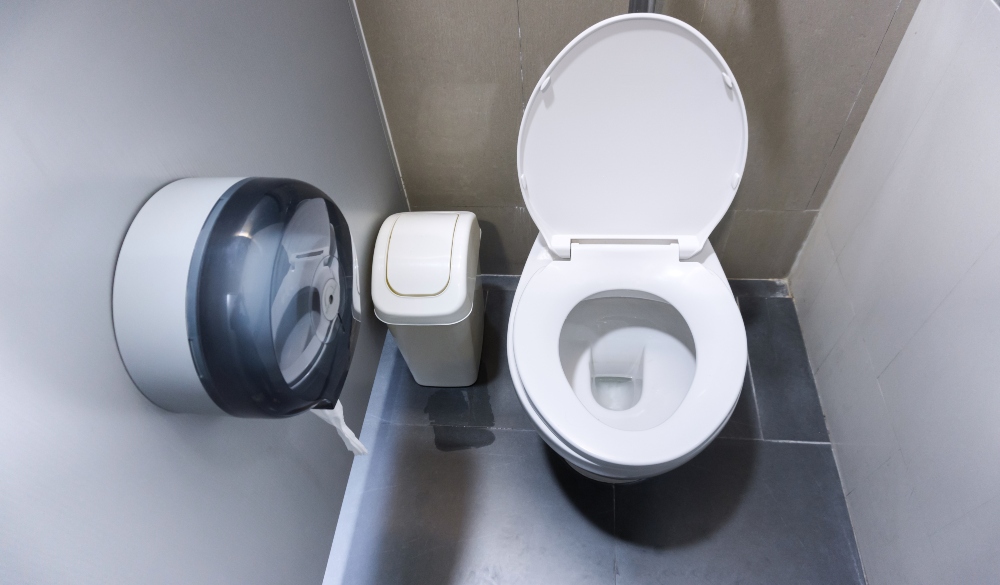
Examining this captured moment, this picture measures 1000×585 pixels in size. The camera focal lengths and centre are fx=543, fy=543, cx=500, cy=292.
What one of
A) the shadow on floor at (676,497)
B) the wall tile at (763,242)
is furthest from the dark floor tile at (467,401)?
the wall tile at (763,242)

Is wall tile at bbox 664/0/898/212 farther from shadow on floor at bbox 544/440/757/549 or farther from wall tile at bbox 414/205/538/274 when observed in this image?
shadow on floor at bbox 544/440/757/549

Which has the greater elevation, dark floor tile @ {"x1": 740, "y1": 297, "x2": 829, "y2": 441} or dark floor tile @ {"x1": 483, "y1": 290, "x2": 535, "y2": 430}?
dark floor tile @ {"x1": 483, "y1": 290, "x2": 535, "y2": 430}

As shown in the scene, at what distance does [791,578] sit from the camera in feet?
3.50

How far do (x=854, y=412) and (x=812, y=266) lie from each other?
382 mm

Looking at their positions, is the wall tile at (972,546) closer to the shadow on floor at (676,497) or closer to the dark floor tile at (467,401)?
the shadow on floor at (676,497)

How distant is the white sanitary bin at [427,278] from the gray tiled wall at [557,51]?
0.64 ft

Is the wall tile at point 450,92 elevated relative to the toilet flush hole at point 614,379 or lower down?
elevated

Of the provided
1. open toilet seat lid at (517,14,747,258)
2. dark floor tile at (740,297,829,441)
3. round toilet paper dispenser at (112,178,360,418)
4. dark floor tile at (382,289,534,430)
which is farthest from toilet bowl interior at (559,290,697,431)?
round toilet paper dispenser at (112,178,360,418)

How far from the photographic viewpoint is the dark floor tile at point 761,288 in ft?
4.86

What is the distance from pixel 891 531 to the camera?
38.6 inches

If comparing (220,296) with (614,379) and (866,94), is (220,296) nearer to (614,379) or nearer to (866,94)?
(614,379)

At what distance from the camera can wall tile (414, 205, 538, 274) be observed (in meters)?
1.39

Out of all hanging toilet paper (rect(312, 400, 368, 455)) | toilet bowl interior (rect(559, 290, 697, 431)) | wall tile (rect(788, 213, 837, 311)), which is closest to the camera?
hanging toilet paper (rect(312, 400, 368, 455))

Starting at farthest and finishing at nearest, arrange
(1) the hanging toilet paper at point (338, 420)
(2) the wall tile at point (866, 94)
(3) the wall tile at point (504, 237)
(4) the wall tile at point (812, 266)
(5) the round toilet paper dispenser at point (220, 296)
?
1. (3) the wall tile at point (504, 237)
2. (4) the wall tile at point (812, 266)
3. (2) the wall tile at point (866, 94)
4. (1) the hanging toilet paper at point (338, 420)
5. (5) the round toilet paper dispenser at point (220, 296)
